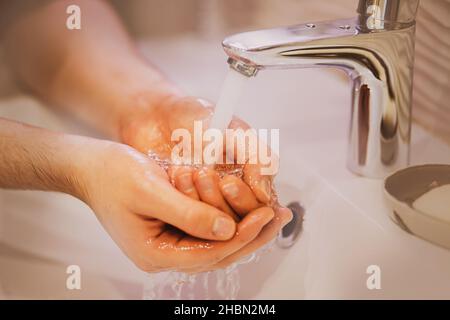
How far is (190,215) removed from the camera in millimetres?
426

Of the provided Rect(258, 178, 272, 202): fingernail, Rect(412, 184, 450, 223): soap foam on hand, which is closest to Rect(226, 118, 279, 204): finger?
Rect(258, 178, 272, 202): fingernail

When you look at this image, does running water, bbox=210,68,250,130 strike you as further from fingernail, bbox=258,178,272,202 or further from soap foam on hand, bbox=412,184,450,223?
soap foam on hand, bbox=412,184,450,223

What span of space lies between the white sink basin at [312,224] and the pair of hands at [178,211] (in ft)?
0.26

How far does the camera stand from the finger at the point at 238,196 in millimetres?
450

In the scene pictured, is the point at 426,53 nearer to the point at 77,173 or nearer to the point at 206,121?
the point at 206,121

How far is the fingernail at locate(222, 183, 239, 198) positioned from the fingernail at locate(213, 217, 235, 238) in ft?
0.09

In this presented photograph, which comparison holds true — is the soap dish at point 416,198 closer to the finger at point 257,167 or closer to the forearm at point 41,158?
the finger at point 257,167

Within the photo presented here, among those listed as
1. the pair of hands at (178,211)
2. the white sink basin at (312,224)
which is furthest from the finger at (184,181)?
the white sink basin at (312,224)

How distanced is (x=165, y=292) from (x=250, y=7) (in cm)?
42

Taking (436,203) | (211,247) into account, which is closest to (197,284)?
(211,247)

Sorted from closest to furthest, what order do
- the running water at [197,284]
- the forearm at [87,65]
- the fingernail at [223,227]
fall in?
the fingernail at [223,227], the running water at [197,284], the forearm at [87,65]

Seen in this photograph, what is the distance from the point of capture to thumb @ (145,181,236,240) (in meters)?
0.43

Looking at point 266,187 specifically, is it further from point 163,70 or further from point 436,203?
point 163,70

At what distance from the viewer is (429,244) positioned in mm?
463
